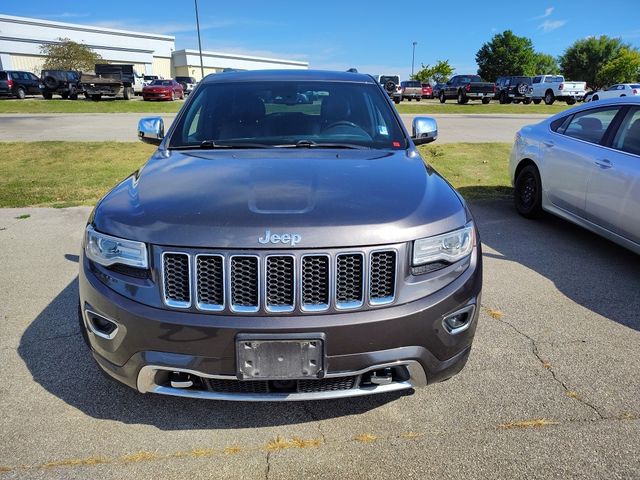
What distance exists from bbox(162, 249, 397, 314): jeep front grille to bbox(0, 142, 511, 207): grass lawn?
5.53 meters

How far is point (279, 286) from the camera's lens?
210cm

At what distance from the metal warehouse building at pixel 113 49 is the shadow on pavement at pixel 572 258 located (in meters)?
50.3

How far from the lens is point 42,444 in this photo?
2.38m

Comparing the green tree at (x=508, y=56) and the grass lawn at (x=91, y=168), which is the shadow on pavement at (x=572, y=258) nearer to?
the grass lawn at (x=91, y=168)

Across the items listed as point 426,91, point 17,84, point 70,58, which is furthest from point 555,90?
point 70,58

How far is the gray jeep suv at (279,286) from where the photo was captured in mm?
2082

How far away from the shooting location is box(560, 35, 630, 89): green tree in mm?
75438

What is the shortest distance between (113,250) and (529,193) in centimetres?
540

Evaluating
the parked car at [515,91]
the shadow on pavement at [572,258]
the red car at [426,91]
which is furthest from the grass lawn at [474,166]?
the red car at [426,91]

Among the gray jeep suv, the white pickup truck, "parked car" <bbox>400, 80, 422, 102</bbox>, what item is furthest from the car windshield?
"parked car" <bbox>400, 80, 422, 102</bbox>

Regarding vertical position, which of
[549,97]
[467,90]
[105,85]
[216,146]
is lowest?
[549,97]

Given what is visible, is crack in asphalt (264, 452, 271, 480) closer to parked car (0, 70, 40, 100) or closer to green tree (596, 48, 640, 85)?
parked car (0, 70, 40, 100)

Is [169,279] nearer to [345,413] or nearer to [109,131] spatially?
[345,413]

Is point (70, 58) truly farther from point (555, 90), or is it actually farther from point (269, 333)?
point (269, 333)
